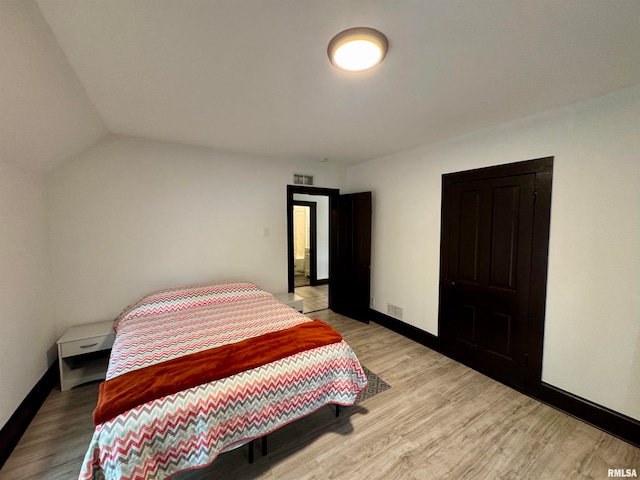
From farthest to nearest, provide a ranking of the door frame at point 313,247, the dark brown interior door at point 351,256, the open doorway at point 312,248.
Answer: the door frame at point 313,247 → the open doorway at point 312,248 → the dark brown interior door at point 351,256

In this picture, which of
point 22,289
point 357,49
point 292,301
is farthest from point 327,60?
point 22,289

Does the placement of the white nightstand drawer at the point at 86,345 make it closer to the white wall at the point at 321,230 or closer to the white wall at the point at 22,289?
the white wall at the point at 22,289

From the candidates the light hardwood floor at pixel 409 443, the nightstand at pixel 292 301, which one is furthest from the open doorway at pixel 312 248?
the light hardwood floor at pixel 409 443

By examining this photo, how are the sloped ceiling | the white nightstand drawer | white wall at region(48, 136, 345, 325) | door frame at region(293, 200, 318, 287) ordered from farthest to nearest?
door frame at region(293, 200, 318, 287)
white wall at region(48, 136, 345, 325)
the white nightstand drawer
the sloped ceiling

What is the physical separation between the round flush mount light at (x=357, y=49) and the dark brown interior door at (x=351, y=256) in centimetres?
230

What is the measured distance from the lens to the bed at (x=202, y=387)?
1220 mm

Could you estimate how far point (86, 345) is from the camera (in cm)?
234

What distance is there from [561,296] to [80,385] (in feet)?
14.4

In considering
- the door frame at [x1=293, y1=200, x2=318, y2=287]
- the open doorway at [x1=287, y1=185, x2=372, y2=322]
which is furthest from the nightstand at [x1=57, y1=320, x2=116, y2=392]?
the door frame at [x1=293, y1=200, x2=318, y2=287]

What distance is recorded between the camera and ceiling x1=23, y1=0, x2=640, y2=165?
1139 mm

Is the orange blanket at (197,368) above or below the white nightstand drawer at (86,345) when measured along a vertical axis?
above

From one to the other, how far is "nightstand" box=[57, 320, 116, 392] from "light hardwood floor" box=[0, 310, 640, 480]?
11 cm

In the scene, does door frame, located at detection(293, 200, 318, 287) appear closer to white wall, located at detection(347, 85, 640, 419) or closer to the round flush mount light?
white wall, located at detection(347, 85, 640, 419)

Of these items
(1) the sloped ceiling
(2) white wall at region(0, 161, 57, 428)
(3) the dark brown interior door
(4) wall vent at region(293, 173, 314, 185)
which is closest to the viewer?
(1) the sloped ceiling
